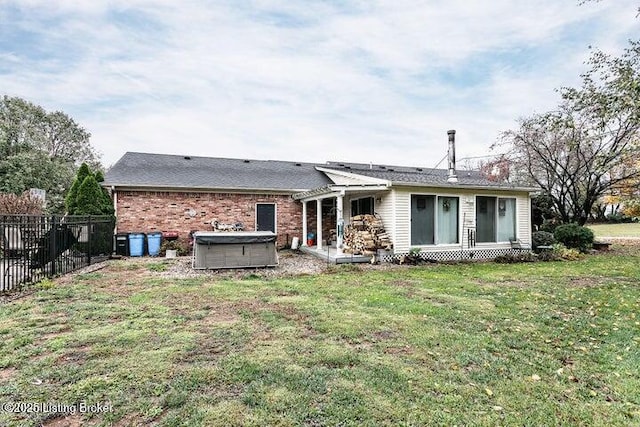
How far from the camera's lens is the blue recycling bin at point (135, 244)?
39.0ft

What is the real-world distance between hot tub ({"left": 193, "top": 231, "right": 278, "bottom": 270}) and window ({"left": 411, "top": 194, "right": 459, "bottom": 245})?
15.1 ft

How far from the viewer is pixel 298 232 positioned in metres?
14.4

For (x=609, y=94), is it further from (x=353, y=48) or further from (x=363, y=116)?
(x=363, y=116)

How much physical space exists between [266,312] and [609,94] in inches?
299

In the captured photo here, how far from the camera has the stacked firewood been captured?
413 inches

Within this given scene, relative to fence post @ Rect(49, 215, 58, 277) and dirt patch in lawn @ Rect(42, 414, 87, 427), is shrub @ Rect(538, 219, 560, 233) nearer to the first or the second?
dirt patch in lawn @ Rect(42, 414, 87, 427)

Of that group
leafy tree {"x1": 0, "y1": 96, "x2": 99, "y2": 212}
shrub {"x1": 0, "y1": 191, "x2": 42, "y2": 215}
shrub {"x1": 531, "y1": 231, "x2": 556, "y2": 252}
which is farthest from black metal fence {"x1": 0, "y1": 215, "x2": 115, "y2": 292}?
shrub {"x1": 531, "y1": 231, "x2": 556, "y2": 252}

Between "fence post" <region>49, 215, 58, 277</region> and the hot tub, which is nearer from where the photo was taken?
"fence post" <region>49, 215, 58, 277</region>

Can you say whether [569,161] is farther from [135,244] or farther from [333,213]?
[135,244]

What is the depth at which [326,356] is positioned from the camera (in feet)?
10.8

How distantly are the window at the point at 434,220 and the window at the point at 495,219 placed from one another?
100 cm

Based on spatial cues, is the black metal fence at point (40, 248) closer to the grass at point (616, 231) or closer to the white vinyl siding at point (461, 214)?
the white vinyl siding at point (461, 214)

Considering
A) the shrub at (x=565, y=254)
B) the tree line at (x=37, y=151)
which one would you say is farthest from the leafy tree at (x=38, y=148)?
the shrub at (x=565, y=254)

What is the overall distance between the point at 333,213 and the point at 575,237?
940cm
